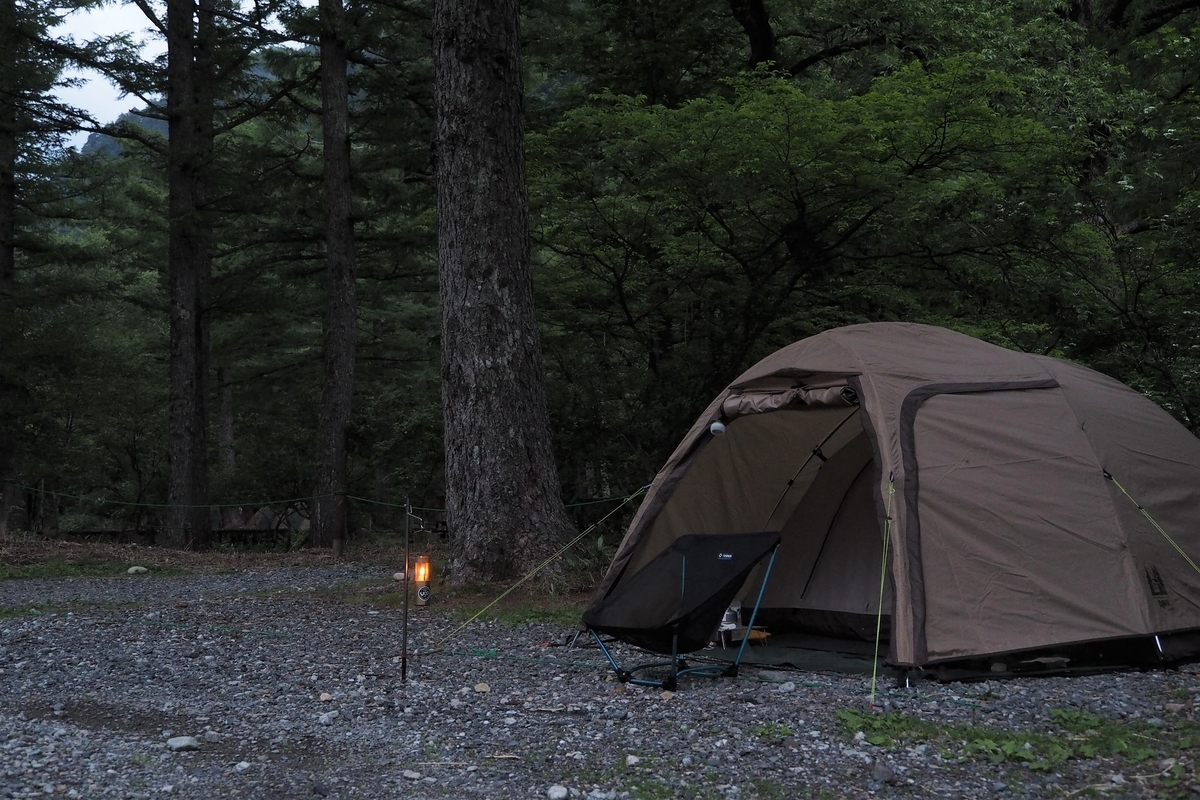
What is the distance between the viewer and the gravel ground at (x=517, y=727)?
3326 mm

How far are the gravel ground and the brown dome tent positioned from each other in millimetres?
285

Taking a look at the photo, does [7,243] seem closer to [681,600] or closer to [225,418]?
[225,418]

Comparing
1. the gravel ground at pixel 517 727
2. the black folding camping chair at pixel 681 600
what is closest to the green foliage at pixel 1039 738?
the gravel ground at pixel 517 727

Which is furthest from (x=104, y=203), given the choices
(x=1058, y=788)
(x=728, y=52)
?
(x=1058, y=788)

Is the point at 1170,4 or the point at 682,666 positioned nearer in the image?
the point at 682,666

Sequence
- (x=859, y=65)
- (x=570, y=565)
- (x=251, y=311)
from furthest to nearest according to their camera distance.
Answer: (x=251, y=311)
(x=859, y=65)
(x=570, y=565)

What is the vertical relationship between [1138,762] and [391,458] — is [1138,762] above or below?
below

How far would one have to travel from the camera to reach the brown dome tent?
4.79 meters

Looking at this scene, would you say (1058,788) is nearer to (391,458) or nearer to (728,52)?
(728,52)

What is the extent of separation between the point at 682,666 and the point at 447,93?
5017mm

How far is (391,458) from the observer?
1525 cm

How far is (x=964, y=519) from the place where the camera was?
495cm

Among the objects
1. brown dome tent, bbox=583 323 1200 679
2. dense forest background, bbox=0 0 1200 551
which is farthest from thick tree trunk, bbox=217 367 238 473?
brown dome tent, bbox=583 323 1200 679

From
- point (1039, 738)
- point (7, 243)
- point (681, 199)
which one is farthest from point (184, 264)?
point (1039, 738)
